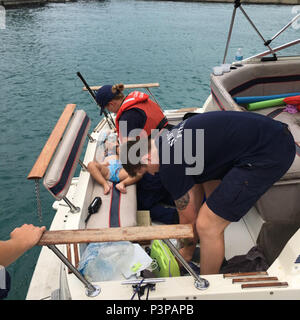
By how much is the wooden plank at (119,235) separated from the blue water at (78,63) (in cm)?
293

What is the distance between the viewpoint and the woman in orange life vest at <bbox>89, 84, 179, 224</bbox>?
109 inches

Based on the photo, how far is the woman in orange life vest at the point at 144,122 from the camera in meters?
2.77

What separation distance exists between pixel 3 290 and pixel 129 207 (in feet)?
4.21

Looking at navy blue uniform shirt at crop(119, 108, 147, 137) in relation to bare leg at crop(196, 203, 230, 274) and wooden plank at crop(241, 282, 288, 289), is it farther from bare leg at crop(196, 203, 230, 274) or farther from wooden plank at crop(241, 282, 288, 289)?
wooden plank at crop(241, 282, 288, 289)

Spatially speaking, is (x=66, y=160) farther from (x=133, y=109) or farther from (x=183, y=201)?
(x=183, y=201)

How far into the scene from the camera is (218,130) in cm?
164

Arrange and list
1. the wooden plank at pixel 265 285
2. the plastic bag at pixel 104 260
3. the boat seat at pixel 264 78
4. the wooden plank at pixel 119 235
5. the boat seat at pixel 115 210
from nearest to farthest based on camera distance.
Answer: the wooden plank at pixel 119 235 < the wooden plank at pixel 265 285 < the plastic bag at pixel 104 260 < the boat seat at pixel 115 210 < the boat seat at pixel 264 78

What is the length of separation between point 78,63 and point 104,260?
12628mm

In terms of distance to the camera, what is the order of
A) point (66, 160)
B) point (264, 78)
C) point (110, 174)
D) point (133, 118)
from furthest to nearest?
point (264, 78), point (110, 174), point (133, 118), point (66, 160)


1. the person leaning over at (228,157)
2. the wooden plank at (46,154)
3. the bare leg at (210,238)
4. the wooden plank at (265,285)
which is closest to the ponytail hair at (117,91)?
the wooden plank at (46,154)

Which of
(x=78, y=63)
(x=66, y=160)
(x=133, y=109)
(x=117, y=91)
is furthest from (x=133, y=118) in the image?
(x=78, y=63)

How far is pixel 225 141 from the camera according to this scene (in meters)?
1.64

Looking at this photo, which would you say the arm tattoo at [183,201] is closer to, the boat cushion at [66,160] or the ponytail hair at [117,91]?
the boat cushion at [66,160]
